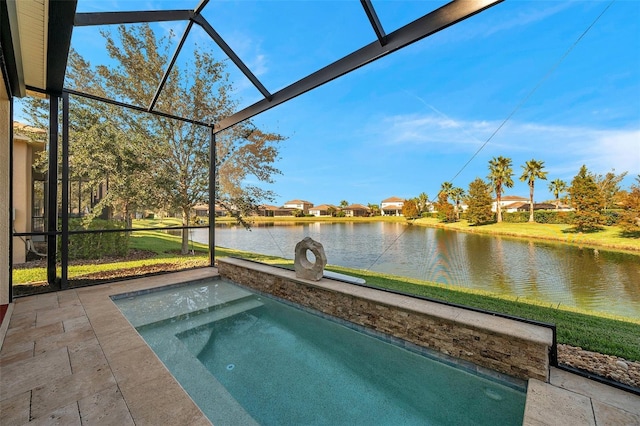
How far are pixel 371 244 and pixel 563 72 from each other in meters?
6.62

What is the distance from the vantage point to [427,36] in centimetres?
278

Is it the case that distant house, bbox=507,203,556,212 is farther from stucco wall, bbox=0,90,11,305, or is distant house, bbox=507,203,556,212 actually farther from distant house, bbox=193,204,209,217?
stucco wall, bbox=0,90,11,305

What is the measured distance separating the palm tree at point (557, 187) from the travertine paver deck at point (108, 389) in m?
4.55

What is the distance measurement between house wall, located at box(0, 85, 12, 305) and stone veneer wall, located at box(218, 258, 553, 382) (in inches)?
158

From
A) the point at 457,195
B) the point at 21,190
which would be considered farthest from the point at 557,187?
the point at 21,190

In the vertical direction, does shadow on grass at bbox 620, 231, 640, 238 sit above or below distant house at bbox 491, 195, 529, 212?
below

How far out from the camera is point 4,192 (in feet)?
11.6

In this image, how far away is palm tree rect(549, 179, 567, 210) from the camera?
531cm

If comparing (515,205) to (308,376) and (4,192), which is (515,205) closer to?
(308,376)

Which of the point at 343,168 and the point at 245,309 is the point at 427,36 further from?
the point at 343,168

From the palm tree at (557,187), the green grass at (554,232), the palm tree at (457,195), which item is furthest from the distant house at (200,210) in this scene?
the palm tree at (557,187)

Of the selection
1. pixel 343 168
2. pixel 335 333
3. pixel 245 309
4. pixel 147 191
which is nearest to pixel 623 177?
A: pixel 335 333

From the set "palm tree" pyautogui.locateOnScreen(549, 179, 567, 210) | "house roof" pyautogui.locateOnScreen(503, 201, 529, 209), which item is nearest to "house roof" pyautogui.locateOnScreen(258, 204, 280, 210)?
"house roof" pyautogui.locateOnScreen(503, 201, 529, 209)

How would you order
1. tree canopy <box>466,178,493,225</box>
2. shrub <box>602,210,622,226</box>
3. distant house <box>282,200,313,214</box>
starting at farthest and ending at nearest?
1. distant house <box>282,200,313,214</box>
2. tree canopy <box>466,178,493,225</box>
3. shrub <box>602,210,622,226</box>
